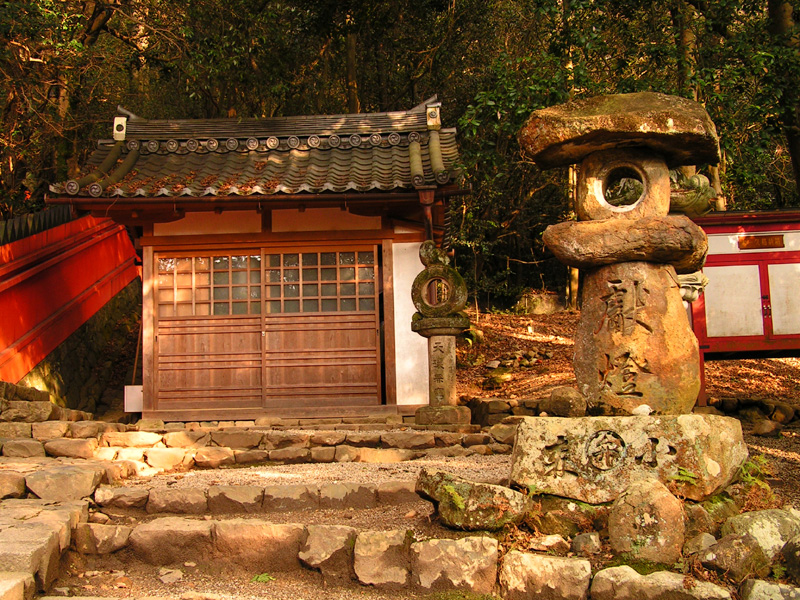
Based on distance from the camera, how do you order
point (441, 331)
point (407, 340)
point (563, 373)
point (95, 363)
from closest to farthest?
point (441, 331)
point (407, 340)
point (95, 363)
point (563, 373)

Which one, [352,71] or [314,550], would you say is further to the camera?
[352,71]

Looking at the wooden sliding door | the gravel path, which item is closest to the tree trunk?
the wooden sliding door

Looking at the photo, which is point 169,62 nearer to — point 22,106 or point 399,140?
point 22,106

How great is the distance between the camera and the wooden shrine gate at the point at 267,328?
1087cm

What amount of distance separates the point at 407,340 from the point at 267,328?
2128 mm

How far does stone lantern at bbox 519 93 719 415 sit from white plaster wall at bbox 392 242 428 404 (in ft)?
17.5

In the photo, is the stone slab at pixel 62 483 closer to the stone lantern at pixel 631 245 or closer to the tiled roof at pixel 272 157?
the stone lantern at pixel 631 245

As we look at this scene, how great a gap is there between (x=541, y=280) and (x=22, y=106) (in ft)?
46.7

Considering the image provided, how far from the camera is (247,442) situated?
819cm

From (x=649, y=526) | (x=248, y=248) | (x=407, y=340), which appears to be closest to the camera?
(x=649, y=526)

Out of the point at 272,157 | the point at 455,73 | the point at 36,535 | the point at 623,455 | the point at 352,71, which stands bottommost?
the point at 36,535

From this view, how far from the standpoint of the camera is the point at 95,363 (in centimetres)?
1416

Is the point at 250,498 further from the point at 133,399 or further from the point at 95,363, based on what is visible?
the point at 95,363

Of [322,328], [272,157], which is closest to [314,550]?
[322,328]
